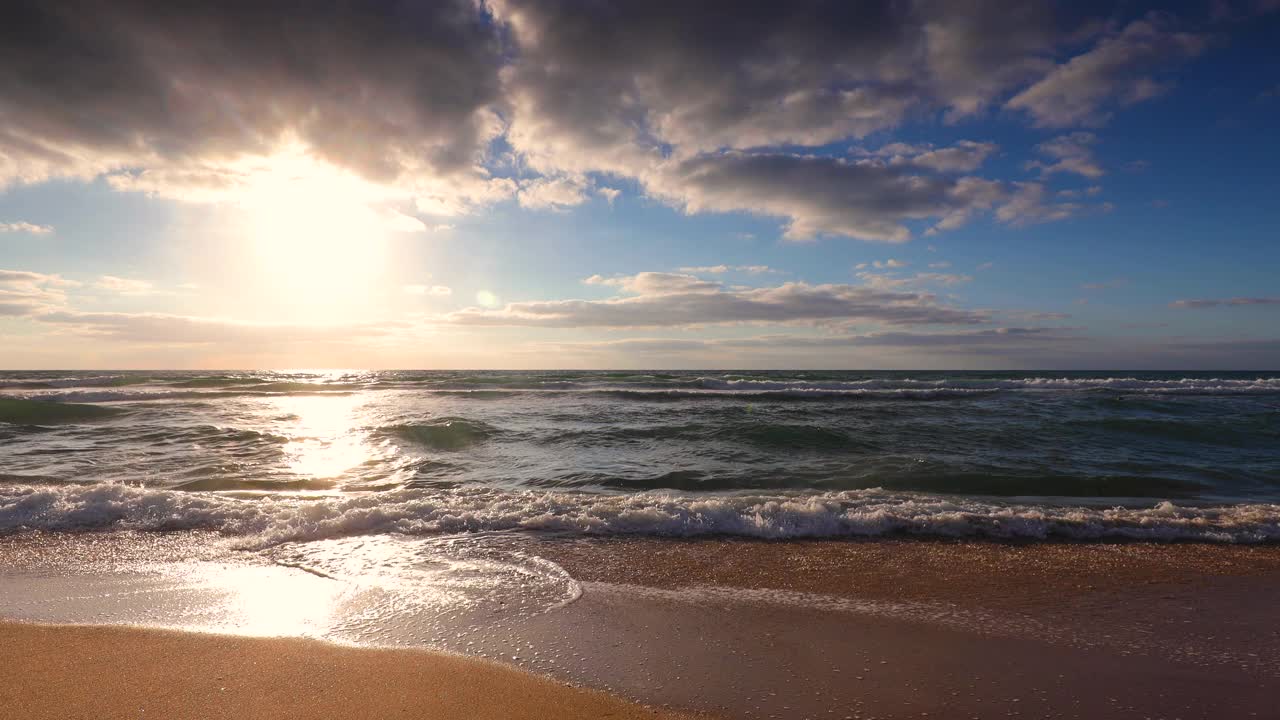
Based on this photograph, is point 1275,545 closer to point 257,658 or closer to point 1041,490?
point 1041,490

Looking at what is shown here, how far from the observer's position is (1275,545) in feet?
18.1

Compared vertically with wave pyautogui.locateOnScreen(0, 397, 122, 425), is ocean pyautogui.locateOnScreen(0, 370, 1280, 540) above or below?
below

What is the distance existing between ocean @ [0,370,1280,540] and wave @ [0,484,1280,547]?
0.03m

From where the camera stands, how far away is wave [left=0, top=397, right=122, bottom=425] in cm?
1658

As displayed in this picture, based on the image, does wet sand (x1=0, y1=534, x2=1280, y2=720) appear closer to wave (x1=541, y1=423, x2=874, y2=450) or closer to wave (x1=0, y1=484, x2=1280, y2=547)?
wave (x1=0, y1=484, x2=1280, y2=547)

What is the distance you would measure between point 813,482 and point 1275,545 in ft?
15.6

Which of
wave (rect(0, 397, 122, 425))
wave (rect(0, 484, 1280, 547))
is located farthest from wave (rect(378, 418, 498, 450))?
wave (rect(0, 397, 122, 425))

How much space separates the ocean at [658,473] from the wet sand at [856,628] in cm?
68

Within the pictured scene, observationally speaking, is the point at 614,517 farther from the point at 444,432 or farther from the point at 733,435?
the point at 444,432

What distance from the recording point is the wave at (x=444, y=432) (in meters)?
12.4

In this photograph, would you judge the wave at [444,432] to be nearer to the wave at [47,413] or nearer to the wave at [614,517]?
the wave at [614,517]

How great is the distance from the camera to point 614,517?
625 centimetres

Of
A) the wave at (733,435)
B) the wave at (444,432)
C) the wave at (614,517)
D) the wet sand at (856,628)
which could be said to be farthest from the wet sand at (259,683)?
the wave at (733,435)

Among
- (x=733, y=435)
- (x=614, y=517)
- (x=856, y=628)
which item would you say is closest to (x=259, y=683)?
(x=856, y=628)
